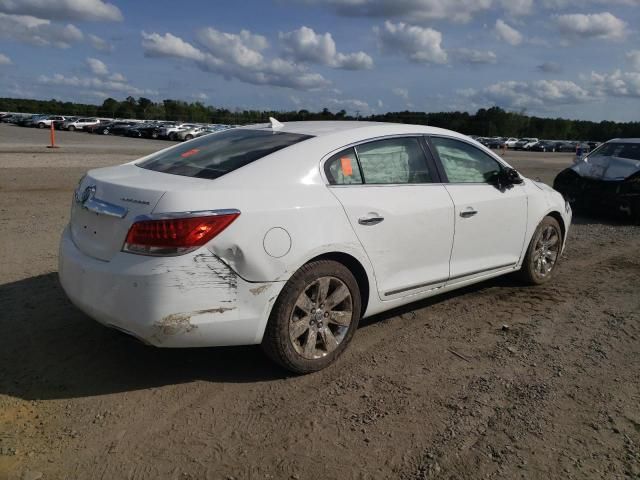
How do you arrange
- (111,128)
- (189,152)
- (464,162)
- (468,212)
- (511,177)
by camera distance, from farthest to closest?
(111,128)
(511,177)
(464,162)
(468,212)
(189,152)

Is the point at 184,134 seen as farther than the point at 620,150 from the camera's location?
Yes

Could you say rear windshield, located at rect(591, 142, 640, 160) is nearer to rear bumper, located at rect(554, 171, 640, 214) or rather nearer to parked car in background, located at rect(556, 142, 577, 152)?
rear bumper, located at rect(554, 171, 640, 214)

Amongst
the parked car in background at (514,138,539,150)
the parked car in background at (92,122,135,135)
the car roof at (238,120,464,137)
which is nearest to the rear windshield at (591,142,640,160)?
the car roof at (238,120,464,137)

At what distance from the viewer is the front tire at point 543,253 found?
566 cm

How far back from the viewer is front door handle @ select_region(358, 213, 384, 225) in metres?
3.93

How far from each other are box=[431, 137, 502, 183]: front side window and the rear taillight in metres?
2.27

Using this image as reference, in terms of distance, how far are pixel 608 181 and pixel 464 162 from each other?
21.3 feet

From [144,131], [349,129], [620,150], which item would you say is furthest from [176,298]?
[144,131]

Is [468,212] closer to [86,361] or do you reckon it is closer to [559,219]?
[559,219]

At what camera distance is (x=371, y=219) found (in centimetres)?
399

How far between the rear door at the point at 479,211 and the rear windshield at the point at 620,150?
257 inches

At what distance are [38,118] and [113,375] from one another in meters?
61.7

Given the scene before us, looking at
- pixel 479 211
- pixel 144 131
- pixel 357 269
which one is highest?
pixel 479 211

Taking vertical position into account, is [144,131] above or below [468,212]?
below
